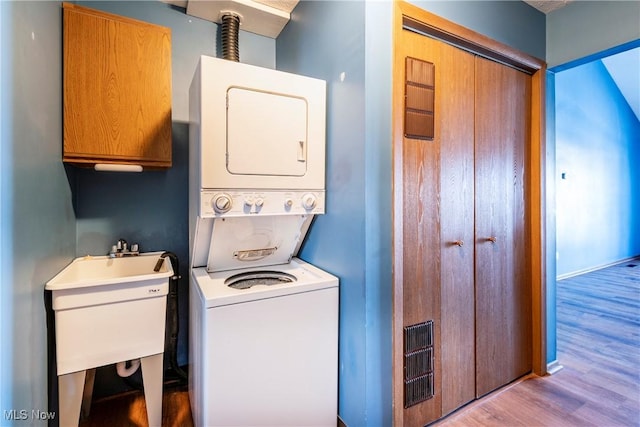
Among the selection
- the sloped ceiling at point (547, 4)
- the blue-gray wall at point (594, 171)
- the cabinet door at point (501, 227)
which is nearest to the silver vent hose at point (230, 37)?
the cabinet door at point (501, 227)

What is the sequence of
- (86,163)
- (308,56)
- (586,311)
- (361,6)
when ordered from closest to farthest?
(361,6) < (86,163) < (308,56) < (586,311)

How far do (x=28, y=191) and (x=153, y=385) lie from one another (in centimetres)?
110

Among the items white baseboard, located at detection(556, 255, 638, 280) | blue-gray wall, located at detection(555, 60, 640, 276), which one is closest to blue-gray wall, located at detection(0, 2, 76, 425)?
blue-gray wall, located at detection(555, 60, 640, 276)

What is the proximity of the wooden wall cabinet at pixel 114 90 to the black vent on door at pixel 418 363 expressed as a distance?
1.70 m

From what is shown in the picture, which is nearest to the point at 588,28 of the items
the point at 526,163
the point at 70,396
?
the point at 526,163

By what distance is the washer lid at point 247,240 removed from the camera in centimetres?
161

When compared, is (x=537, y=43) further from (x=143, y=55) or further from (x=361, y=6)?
(x=143, y=55)

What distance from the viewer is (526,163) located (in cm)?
212

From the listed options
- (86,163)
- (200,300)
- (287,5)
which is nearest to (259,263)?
(200,300)

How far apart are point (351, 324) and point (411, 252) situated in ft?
1.58

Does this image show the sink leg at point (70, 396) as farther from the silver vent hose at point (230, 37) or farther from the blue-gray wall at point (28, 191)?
the silver vent hose at point (230, 37)

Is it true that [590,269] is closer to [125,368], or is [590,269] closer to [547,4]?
[547,4]

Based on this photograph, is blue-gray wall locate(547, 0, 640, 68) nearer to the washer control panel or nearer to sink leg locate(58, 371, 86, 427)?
the washer control panel

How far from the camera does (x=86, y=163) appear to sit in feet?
5.38
